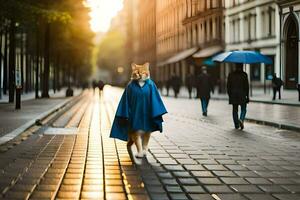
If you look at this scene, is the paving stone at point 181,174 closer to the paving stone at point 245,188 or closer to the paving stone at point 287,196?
the paving stone at point 245,188

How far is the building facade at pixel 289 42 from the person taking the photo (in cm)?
4216

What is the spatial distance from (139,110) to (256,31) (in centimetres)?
4161

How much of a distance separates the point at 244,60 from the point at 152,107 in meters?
9.92

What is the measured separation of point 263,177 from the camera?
26.3 feet

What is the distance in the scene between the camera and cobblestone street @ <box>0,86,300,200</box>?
6.94m

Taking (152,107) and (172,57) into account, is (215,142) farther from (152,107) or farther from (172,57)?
(172,57)

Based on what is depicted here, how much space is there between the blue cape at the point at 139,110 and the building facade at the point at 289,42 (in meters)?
34.3

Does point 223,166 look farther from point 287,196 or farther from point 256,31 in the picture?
point 256,31

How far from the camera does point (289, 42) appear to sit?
4353cm

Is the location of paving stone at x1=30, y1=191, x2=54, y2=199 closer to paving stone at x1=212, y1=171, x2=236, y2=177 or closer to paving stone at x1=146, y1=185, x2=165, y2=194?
paving stone at x1=146, y1=185, x2=165, y2=194

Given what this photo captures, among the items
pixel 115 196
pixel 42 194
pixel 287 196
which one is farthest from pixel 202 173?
pixel 42 194

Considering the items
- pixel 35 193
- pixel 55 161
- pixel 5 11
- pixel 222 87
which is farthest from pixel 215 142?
pixel 222 87

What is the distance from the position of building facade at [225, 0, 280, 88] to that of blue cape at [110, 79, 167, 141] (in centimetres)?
3549

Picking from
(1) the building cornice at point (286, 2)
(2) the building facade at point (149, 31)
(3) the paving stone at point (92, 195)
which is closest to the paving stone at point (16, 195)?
(3) the paving stone at point (92, 195)
